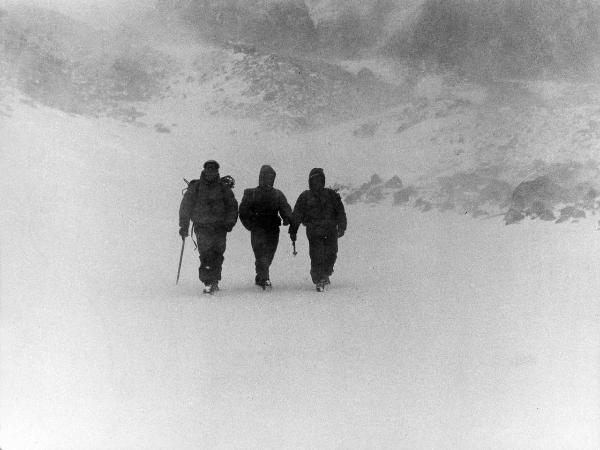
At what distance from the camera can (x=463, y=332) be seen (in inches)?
221

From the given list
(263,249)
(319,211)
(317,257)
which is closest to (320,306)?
(317,257)

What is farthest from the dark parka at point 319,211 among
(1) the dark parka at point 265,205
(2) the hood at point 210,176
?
(2) the hood at point 210,176

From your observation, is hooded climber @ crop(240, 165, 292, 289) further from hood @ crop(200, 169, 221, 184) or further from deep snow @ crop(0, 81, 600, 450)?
hood @ crop(200, 169, 221, 184)

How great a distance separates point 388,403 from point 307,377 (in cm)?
66

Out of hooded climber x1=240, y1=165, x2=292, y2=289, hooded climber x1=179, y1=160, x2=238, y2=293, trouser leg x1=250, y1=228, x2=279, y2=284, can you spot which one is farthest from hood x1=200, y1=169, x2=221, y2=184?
trouser leg x1=250, y1=228, x2=279, y2=284

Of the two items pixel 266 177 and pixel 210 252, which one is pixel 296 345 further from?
pixel 266 177

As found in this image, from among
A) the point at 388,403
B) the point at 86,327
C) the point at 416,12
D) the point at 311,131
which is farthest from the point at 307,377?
the point at 416,12

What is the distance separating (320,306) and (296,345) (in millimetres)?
1612

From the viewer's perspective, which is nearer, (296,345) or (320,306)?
(296,345)

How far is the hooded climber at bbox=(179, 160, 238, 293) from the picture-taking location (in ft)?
25.6

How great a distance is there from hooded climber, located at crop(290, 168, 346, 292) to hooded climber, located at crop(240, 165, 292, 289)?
0.83ft

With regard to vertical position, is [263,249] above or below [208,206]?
below

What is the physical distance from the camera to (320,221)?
27.0ft

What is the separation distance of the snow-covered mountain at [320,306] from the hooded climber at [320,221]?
1.29 ft
